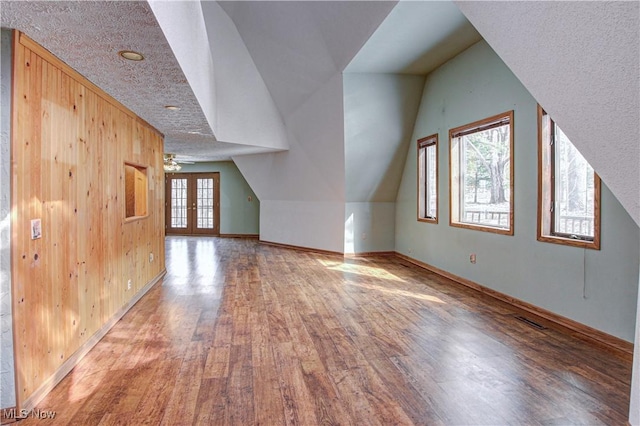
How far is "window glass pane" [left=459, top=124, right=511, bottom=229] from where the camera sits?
4395 millimetres

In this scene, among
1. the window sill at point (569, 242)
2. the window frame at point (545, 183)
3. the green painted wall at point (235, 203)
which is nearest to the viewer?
the window sill at point (569, 242)

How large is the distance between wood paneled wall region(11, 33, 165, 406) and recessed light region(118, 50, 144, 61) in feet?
1.45

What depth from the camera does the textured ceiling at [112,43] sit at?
69.4 inches

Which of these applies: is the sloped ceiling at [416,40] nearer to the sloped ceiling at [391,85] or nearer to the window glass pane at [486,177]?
the sloped ceiling at [391,85]

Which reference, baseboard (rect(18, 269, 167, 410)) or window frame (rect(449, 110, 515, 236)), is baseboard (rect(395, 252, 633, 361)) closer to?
window frame (rect(449, 110, 515, 236))

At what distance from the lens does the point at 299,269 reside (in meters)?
6.10

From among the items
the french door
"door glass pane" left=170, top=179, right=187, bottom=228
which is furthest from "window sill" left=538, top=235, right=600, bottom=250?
"door glass pane" left=170, top=179, right=187, bottom=228

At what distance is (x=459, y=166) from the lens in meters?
5.27

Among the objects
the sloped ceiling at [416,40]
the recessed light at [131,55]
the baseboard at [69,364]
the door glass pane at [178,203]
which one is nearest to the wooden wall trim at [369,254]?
the sloped ceiling at [416,40]

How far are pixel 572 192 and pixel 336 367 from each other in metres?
2.78

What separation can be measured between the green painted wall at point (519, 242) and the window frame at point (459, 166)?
70 mm

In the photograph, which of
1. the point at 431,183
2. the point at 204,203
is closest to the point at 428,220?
the point at 431,183

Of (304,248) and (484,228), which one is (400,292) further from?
(304,248)

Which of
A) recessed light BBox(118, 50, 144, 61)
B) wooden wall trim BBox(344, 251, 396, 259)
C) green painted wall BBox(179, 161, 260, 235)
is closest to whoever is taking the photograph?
recessed light BBox(118, 50, 144, 61)
